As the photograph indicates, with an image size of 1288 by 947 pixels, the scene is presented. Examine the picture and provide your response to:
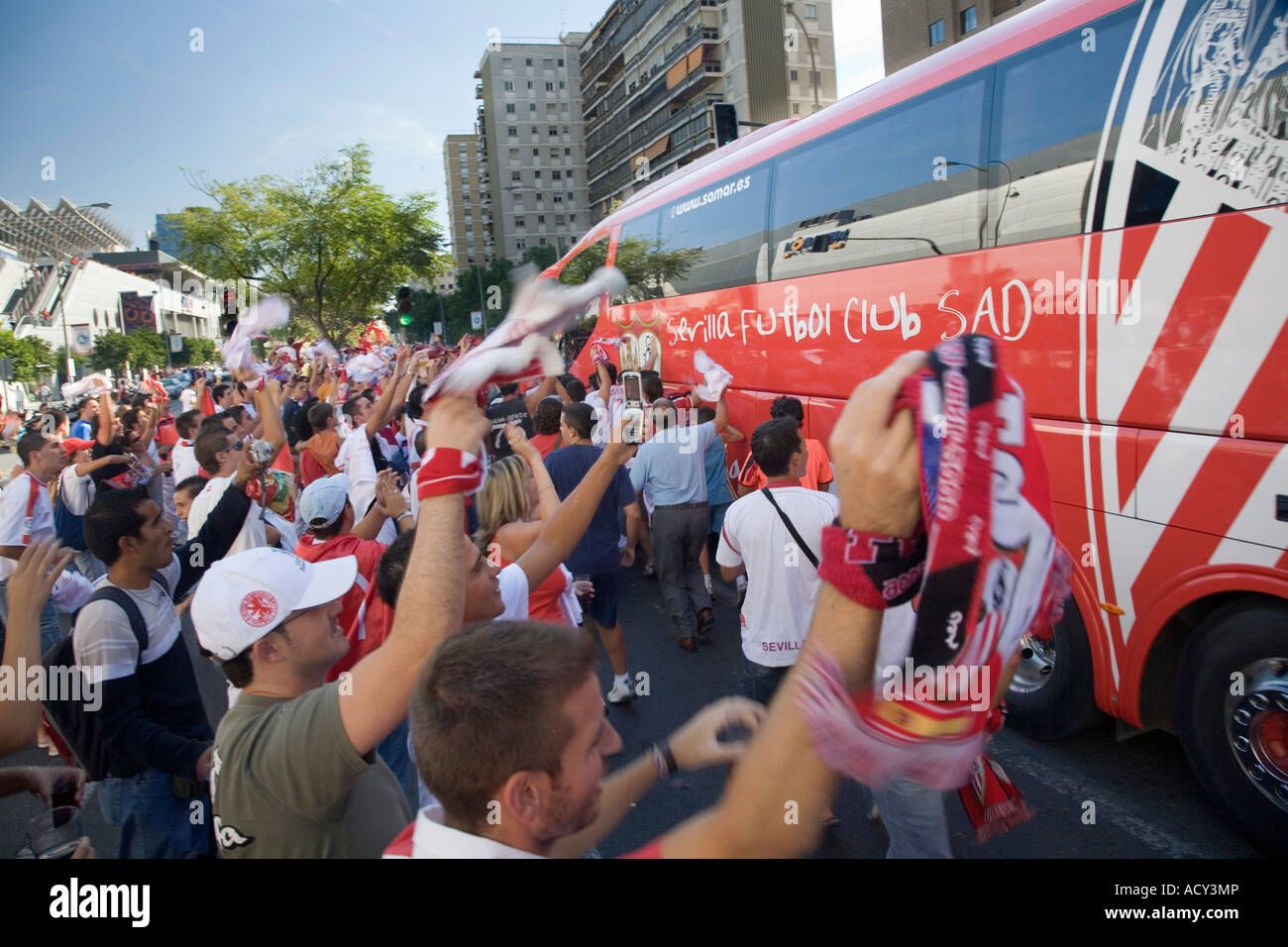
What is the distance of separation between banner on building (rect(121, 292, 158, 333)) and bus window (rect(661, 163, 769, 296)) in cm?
5208

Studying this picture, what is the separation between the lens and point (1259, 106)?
10.3ft

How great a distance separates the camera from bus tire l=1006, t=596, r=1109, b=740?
13.0ft

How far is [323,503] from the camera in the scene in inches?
142

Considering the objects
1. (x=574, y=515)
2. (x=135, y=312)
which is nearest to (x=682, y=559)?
(x=574, y=515)

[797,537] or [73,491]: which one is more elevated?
[73,491]

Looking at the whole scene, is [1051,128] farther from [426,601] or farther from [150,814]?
[150,814]

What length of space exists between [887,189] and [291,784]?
209 inches

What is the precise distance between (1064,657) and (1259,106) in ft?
8.50

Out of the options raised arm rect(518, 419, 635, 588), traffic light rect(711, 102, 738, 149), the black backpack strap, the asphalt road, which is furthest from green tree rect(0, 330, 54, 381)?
the black backpack strap

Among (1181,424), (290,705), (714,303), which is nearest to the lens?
(290,705)
